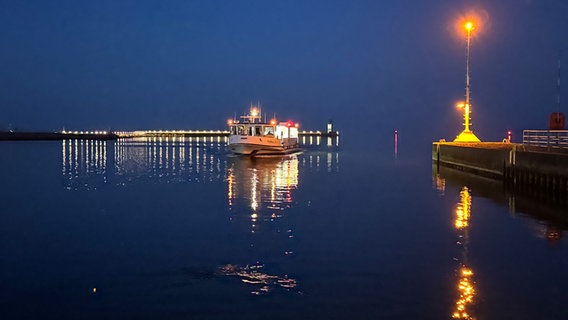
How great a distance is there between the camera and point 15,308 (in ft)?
35.7

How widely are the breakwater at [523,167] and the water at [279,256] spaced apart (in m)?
1.55

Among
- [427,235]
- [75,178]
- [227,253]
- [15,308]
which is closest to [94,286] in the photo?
[15,308]

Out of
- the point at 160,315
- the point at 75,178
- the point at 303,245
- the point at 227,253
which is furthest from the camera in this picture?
the point at 75,178

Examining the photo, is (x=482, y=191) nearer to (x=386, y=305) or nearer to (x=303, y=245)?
(x=303, y=245)

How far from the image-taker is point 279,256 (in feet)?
50.2

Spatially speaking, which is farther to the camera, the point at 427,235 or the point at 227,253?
the point at 427,235

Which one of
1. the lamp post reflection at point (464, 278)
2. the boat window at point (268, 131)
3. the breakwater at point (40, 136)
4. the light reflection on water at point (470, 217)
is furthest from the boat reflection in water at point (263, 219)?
the breakwater at point (40, 136)

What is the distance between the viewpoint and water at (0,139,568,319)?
1112 cm

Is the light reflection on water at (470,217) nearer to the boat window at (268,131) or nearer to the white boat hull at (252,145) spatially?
the white boat hull at (252,145)

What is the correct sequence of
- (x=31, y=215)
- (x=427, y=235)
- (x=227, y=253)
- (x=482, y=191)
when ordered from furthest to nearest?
(x=482, y=191) → (x=31, y=215) → (x=427, y=235) → (x=227, y=253)

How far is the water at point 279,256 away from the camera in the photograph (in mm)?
11117

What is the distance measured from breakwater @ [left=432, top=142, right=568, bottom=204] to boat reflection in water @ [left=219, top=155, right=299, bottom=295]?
1201 centimetres

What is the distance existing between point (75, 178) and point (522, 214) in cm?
2896

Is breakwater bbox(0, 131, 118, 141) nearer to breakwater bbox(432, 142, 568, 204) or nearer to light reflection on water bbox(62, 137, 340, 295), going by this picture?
light reflection on water bbox(62, 137, 340, 295)
